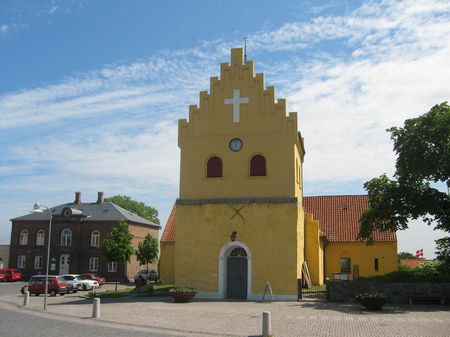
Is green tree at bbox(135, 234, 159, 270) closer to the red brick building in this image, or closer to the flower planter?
the red brick building

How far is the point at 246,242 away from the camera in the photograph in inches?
1014

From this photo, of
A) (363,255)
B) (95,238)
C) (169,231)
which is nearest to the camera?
(363,255)

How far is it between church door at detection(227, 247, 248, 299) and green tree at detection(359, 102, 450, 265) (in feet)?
22.8

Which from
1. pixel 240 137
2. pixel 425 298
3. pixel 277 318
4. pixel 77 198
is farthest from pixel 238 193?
pixel 77 198

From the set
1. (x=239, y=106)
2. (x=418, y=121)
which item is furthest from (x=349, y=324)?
(x=239, y=106)

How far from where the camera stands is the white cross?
27.3 m

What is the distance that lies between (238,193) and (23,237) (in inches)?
1490

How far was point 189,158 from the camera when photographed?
90.8 ft

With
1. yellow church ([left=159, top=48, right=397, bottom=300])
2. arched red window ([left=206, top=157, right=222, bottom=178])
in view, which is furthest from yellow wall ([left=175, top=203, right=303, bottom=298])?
arched red window ([left=206, top=157, right=222, bottom=178])

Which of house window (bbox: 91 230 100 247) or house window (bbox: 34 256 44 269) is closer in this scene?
house window (bbox: 91 230 100 247)

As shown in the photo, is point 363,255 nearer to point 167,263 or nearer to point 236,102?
point 167,263

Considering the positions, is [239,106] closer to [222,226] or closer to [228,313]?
[222,226]

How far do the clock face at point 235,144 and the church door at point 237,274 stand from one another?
5564 millimetres

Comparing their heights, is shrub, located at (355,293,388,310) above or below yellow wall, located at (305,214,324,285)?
below
